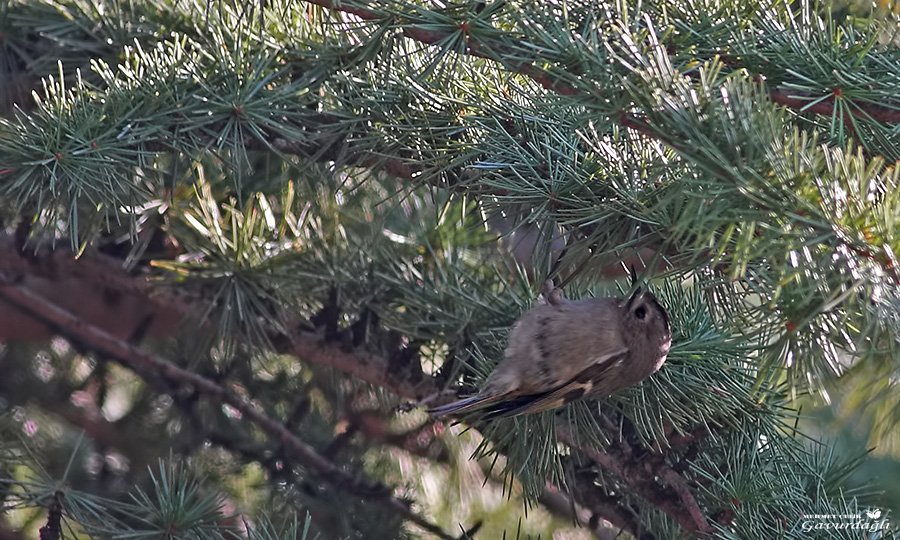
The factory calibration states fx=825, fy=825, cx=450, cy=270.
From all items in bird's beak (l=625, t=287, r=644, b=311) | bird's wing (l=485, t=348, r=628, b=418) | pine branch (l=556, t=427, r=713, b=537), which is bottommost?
pine branch (l=556, t=427, r=713, b=537)

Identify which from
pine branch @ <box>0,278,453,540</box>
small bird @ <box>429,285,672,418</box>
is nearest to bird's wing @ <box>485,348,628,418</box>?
small bird @ <box>429,285,672,418</box>

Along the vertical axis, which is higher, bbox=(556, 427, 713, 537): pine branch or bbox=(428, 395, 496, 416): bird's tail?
bbox=(428, 395, 496, 416): bird's tail

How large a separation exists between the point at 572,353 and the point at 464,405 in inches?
11.7

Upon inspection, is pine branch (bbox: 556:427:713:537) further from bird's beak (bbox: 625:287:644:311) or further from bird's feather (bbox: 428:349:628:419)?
bird's beak (bbox: 625:287:644:311)

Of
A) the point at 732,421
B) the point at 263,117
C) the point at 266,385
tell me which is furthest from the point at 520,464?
the point at 266,385

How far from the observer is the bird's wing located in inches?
53.8

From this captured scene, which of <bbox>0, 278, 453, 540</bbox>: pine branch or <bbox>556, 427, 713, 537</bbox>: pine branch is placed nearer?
<bbox>556, 427, 713, 537</bbox>: pine branch

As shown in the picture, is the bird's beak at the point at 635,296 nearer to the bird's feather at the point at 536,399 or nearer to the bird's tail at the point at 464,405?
the bird's feather at the point at 536,399

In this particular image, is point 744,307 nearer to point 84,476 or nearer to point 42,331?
point 84,476

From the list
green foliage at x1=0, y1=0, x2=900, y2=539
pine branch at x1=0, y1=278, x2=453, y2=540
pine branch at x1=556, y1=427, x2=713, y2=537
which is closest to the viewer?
green foliage at x1=0, y1=0, x2=900, y2=539

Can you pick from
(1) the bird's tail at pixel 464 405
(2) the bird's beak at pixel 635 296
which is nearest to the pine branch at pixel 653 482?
(1) the bird's tail at pixel 464 405

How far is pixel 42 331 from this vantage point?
2.01 m

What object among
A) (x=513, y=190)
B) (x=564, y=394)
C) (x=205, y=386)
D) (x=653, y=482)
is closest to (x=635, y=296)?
(x=564, y=394)

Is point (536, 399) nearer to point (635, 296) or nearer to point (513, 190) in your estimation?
point (635, 296)
